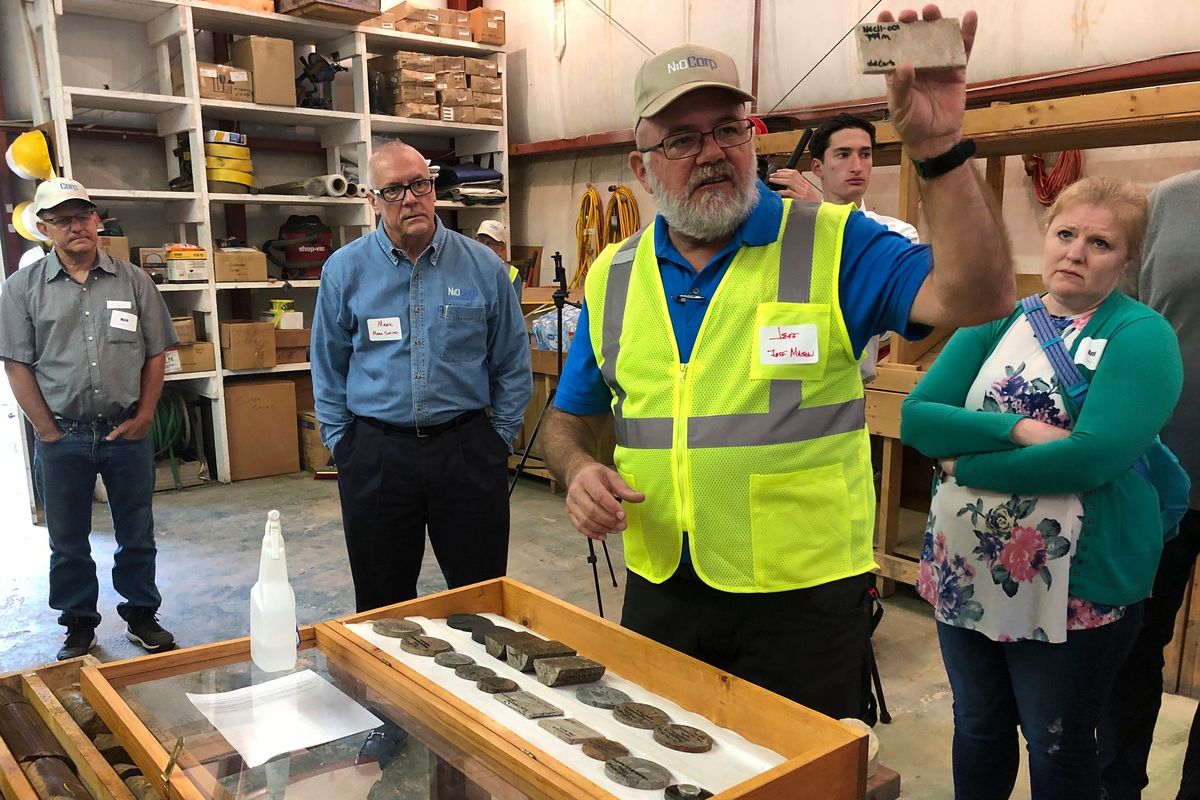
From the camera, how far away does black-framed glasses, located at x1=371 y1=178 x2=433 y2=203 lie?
2631mm

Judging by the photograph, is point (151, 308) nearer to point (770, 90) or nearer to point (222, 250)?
point (222, 250)

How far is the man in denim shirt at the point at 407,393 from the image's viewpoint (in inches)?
105

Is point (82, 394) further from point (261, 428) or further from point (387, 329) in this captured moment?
point (261, 428)

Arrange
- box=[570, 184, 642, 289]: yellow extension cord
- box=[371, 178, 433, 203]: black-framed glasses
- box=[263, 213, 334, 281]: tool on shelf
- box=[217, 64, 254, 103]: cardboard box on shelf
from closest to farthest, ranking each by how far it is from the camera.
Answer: box=[371, 178, 433, 203]: black-framed glasses < box=[217, 64, 254, 103]: cardboard box on shelf < box=[263, 213, 334, 281]: tool on shelf < box=[570, 184, 642, 289]: yellow extension cord

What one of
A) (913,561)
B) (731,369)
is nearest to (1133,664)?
(731,369)

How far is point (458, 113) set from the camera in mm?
6879

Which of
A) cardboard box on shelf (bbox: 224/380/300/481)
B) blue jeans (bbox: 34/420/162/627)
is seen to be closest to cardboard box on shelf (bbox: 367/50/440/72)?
cardboard box on shelf (bbox: 224/380/300/481)

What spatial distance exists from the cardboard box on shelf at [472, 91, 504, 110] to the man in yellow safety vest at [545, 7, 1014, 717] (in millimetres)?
5755

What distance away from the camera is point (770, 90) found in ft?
18.6

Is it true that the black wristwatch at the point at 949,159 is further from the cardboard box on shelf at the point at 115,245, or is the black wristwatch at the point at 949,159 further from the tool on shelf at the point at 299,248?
the tool on shelf at the point at 299,248

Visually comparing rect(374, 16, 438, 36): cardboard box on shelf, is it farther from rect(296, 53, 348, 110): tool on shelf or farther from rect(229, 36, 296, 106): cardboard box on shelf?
rect(229, 36, 296, 106): cardboard box on shelf

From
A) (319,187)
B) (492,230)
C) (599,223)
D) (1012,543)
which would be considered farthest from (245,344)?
(1012,543)

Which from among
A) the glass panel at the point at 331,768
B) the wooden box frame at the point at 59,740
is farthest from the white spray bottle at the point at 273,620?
the wooden box frame at the point at 59,740

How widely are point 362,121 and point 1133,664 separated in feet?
19.0
